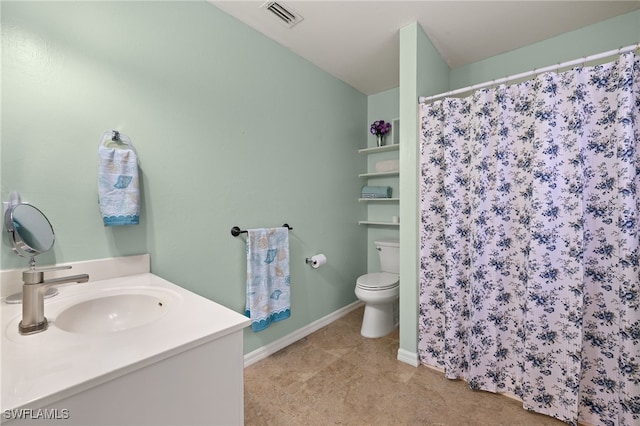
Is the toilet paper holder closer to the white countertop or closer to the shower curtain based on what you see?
the shower curtain

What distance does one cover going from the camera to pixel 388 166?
2.76m

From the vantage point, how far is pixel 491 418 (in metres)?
1.46

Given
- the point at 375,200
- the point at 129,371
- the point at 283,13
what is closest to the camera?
the point at 129,371

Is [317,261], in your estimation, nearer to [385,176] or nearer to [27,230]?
[385,176]

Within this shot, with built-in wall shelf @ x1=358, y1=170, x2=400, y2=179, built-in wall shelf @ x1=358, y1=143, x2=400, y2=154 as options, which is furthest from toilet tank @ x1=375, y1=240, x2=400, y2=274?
built-in wall shelf @ x1=358, y1=143, x2=400, y2=154

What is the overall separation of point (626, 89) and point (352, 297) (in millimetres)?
2435

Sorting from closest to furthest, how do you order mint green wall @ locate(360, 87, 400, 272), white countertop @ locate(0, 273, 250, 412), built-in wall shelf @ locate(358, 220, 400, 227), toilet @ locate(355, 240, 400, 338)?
1. white countertop @ locate(0, 273, 250, 412)
2. toilet @ locate(355, 240, 400, 338)
3. built-in wall shelf @ locate(358, 220, 400, 227)
4. mint green wall @ locate(360, 87, 400, 272)

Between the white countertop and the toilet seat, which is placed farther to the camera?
the toilet seat

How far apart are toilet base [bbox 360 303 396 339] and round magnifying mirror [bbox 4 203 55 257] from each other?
2094mm

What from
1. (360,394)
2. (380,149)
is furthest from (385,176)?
(360,394)

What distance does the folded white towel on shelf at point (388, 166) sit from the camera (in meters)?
2.70

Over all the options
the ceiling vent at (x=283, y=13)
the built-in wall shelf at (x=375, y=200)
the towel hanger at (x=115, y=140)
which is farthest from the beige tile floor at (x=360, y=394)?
the ceiling vent at (x=283, y=13)

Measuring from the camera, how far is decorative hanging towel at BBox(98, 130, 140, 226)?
1.24m

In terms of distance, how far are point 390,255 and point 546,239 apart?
1334mm
